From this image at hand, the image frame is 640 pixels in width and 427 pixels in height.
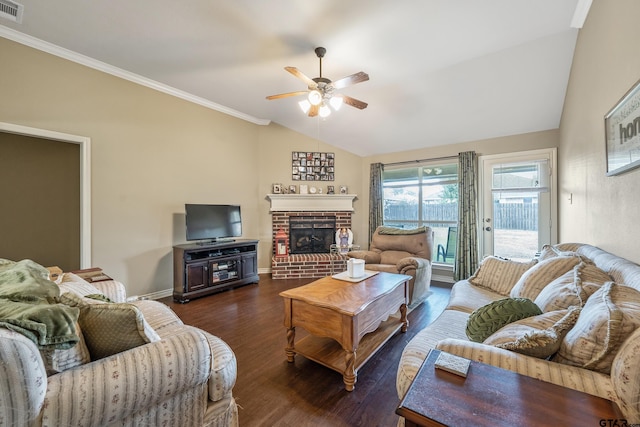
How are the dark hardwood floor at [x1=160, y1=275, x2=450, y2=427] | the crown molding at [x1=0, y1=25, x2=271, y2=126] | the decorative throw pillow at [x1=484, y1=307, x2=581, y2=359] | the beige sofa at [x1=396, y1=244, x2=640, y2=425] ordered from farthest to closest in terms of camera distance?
the crown molding at [x1=0, y1=25, x2=271, y2=126] < the dark hardwood floor at [x1=160, y1=275, x2=450, y2=427] < the decorative throw pillow at [x1=484, y1=307, x2=581, y2=359] < the beige sofa at [x1=396, y1=244, x2=640, y2=425]

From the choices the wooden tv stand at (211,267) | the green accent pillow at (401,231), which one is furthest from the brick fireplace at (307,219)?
the green accent pillow at (401,231)

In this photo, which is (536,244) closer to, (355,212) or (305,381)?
(355,212)

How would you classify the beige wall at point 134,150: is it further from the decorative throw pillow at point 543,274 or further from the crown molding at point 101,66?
the decorative throw pillow at point 543,274

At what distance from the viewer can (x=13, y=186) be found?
3453 millimetres

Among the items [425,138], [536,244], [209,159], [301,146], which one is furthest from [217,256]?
[536,244]

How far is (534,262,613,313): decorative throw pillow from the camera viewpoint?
50.2 inches

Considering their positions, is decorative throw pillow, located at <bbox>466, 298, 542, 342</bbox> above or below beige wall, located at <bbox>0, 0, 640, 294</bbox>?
below

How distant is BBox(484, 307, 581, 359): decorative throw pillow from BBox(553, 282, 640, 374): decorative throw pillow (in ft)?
0.10

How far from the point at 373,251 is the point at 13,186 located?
5.01 meters

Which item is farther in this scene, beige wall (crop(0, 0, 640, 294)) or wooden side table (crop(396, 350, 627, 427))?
beige wall (crop(0, 0, 640, 294))

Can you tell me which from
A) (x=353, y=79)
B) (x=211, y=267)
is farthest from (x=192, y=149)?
(x=353, y=79)

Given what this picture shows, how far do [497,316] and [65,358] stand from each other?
1.84m

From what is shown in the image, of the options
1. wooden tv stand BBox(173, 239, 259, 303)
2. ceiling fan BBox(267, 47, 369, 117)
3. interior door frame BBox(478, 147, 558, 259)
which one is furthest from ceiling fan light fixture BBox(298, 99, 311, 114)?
interior door frame BBox(478, 147, 558, 259)

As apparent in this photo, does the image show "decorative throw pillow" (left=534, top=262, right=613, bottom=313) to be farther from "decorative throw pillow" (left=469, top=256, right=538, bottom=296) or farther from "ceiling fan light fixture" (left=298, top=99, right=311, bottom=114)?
"ceiling fan light fixture" (left=298, top=99, right=311, bottom=114)
